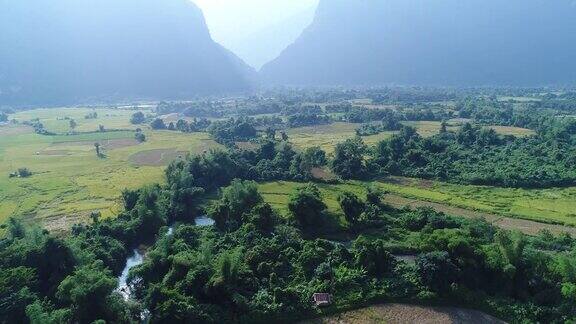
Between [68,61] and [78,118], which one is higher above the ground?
[68,61]

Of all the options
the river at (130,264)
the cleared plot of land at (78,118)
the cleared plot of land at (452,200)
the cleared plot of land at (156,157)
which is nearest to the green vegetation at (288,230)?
the cleared plot of land at (452,200)

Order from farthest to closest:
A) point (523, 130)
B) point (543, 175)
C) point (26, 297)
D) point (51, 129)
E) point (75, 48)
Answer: point (75, 48) < point (51, 129) < point (523, 130) < point (543, 175) < point (26, 297)

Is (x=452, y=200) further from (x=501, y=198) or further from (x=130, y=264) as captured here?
(x=130, y=264)

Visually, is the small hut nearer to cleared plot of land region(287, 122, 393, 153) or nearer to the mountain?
cleared plot of land region(287, 122, 393, 153)

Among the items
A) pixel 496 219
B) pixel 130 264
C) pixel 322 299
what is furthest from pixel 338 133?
pixel 322 299

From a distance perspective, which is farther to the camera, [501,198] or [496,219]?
[501,198]

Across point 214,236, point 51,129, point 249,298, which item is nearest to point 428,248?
point 249,298

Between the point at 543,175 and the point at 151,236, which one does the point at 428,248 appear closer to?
the point at 151,236
